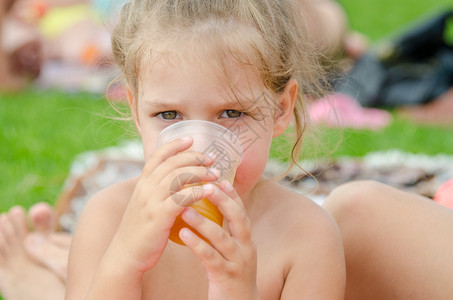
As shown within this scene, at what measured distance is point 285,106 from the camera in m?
1.85

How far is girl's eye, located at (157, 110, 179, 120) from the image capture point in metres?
1.59

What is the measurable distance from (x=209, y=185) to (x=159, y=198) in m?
0.12

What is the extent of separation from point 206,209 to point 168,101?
0.33 metres

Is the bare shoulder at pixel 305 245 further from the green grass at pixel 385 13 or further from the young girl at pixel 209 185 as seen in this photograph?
the green grass at pixel 385 13

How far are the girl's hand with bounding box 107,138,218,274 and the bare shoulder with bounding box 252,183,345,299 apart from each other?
43 centimetres

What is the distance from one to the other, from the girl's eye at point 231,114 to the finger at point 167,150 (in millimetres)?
237

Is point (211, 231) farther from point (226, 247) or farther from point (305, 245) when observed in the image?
point (305, 245)

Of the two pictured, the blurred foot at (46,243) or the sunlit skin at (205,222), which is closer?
the sunlit skin at (205,222)

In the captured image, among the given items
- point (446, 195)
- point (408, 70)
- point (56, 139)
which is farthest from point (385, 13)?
point (446, 195)

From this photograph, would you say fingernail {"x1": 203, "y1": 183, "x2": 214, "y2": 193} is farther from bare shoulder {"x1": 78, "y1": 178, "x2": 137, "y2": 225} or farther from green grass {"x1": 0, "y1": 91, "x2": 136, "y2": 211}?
green grass {"x1": 0, "y1": 91, "x2": 136, "y2": 211}

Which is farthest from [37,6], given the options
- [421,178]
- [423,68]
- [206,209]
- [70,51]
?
[206,209]

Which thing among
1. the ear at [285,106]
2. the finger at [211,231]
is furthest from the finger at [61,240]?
the finger at [211,231]

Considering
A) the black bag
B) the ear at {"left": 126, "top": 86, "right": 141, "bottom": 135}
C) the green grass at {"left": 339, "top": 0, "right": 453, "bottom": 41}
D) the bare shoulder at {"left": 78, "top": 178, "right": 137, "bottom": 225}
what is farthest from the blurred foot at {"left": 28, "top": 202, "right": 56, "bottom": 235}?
the green grass at {"left": 339, "top": 0, "right": 453, "bottom": 41}

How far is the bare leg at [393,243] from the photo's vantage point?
1.72 meters
